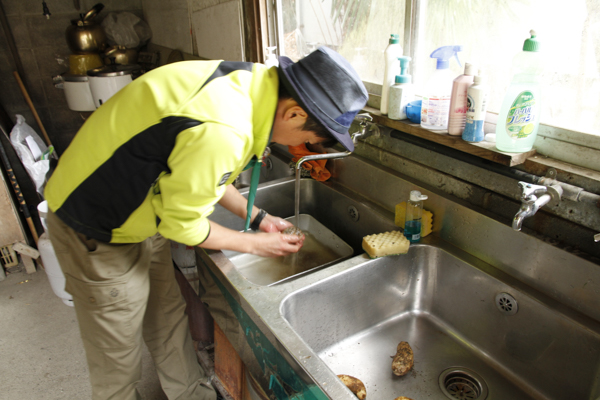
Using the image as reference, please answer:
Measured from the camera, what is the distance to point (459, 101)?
1.04 metres

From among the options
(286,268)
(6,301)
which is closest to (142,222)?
(286,268)

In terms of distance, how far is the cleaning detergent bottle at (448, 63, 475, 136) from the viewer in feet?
3.34

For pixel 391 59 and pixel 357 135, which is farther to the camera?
pixel 357 135

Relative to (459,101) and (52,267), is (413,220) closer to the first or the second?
(459,101)

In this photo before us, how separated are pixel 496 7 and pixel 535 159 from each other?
430 mm

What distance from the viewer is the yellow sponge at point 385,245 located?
3.75 ft

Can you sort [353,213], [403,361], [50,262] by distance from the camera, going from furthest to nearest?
[50,262] → [353,213] → [403,361]

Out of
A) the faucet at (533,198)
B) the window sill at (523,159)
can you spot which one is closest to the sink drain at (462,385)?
the faucet at (533,198)

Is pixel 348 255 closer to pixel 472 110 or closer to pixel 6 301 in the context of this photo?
pixel 472 110

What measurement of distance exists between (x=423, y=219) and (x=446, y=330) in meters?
0.34

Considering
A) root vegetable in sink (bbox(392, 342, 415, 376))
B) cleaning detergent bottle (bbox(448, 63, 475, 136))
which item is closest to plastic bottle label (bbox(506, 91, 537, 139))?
cleaning detergent bottle (bbox(448, 63, 475, 136))

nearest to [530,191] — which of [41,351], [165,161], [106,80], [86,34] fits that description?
[165,161]

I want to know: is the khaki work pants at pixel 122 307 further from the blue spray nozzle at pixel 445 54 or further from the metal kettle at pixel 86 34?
the metal kettle at pixel 86 34

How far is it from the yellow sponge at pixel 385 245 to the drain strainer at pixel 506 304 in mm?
274
